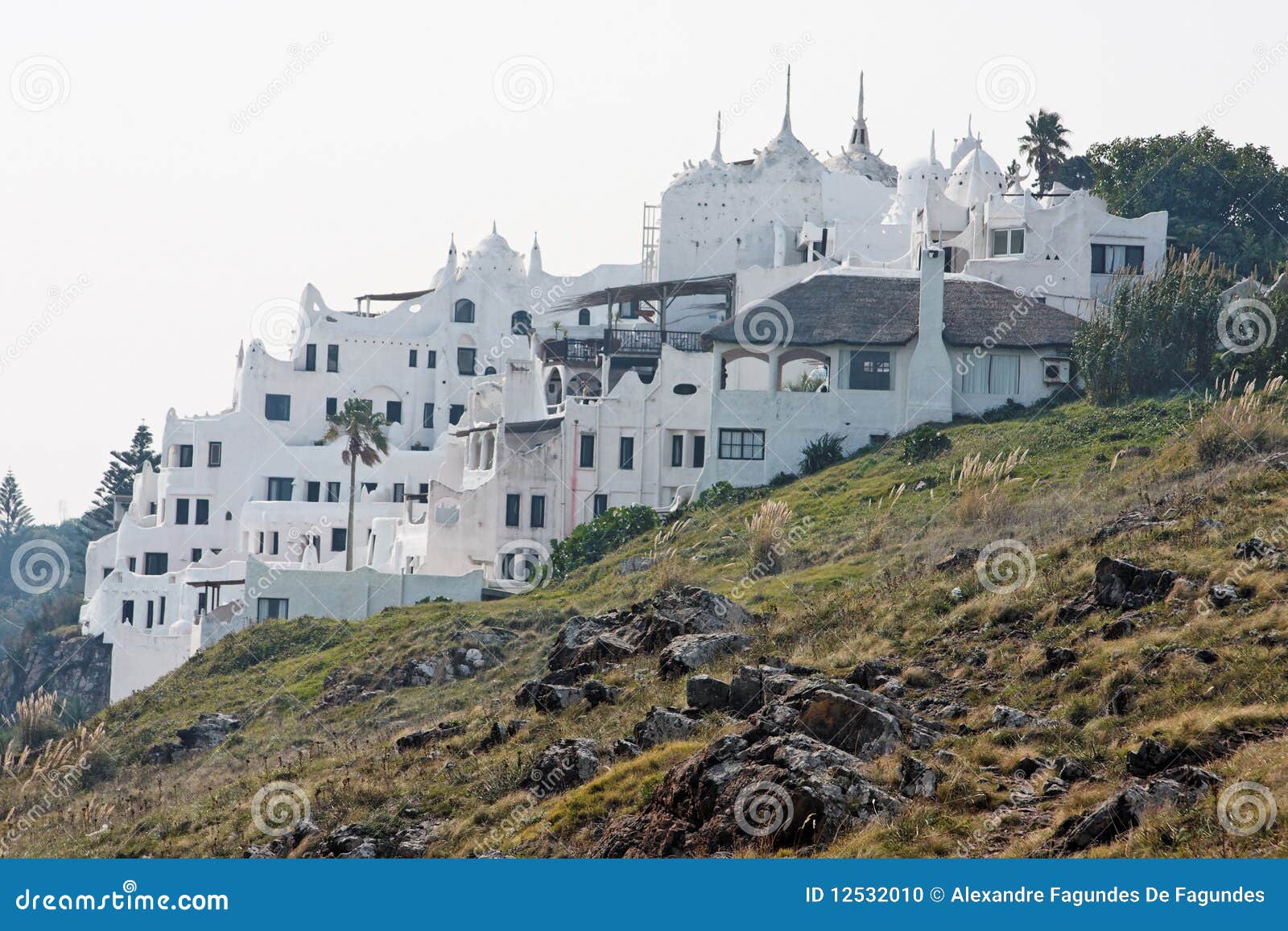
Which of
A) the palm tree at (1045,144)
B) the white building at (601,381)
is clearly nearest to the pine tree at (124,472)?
the white building at (601,381)

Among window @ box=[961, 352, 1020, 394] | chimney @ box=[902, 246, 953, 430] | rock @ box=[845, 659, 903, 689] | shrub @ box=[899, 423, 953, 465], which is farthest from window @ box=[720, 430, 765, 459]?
rock @ box=[845, 659, 903, 689]

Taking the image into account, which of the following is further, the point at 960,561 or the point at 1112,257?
the point at 1112,257

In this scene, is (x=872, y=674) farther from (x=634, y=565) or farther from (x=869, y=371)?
(x=869, y=371)

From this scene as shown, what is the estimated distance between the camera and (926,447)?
45.3m

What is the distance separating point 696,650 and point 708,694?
343 centimetres

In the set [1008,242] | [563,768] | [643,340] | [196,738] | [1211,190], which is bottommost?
[196,738]

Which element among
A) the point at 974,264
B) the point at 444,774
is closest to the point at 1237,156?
the point at 974,264

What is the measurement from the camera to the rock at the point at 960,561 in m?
29.1

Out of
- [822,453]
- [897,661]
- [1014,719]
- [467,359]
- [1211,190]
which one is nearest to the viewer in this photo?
[1014,719]

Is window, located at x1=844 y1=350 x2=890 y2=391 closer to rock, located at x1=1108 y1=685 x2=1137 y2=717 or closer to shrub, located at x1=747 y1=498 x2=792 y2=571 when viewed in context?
shrub, located at x1=747 y1=498 x2=792 y2=571

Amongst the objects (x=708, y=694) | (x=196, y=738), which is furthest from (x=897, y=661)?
(x=196, y=738)

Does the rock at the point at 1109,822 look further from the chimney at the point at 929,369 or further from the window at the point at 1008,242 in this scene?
the window at the point at 1008,242

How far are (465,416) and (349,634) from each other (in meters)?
25.5

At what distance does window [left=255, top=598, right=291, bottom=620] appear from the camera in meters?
51.2
